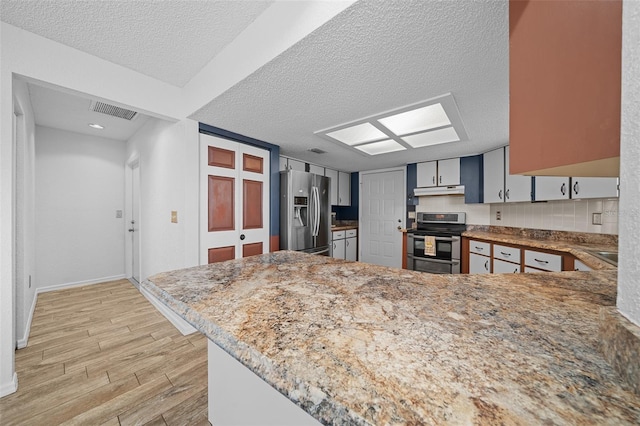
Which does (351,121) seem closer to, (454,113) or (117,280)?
(454,113)

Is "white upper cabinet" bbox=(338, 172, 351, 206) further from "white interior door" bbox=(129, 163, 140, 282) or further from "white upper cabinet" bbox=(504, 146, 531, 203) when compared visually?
"white interior door" bbox=(129, 163, 140, 282)

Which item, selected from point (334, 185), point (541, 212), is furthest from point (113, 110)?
point (541, 212)

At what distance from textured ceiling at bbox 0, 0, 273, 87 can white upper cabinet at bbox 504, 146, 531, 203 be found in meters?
3.25

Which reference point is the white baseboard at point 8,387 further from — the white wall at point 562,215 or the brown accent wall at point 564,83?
the white wall at point 562,215

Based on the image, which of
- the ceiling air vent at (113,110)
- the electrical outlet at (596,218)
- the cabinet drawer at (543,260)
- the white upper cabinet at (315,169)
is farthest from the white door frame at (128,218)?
the electrical outlet at (596,218)

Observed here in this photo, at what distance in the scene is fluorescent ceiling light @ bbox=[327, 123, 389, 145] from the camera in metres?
2.64

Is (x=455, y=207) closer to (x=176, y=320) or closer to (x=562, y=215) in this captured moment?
(x=562, y=215)

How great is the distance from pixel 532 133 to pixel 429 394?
800mm

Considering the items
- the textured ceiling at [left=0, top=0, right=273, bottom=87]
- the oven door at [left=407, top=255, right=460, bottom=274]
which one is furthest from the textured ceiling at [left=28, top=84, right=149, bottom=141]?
the oven door at [left=407, top=255, right=460, bottom=274]

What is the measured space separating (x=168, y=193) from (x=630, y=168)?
314 cm

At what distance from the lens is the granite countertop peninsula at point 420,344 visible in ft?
1.08

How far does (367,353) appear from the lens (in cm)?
45

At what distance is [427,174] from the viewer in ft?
13.8

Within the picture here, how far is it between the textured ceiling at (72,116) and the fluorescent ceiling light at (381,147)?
2825 mm
